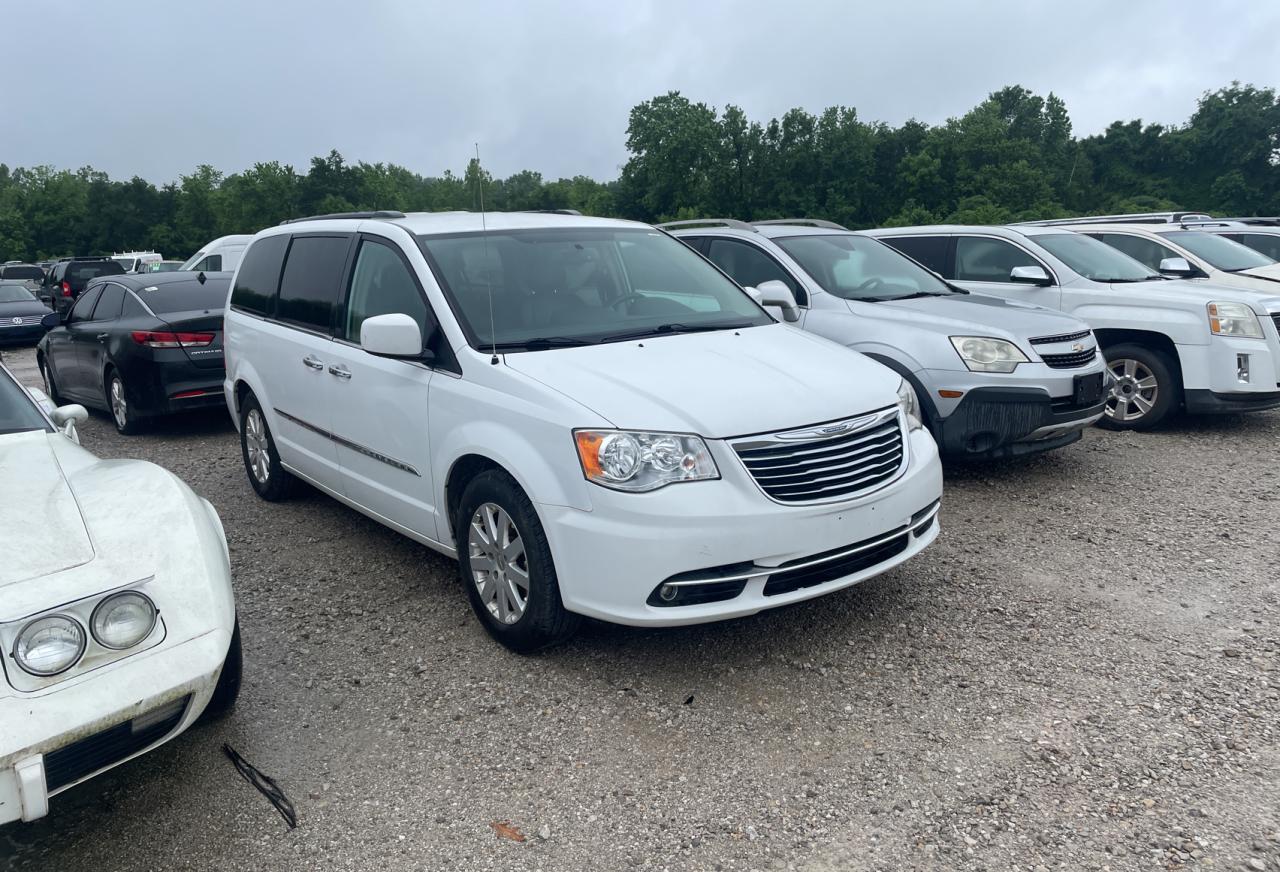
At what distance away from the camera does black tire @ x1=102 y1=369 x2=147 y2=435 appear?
337 inches

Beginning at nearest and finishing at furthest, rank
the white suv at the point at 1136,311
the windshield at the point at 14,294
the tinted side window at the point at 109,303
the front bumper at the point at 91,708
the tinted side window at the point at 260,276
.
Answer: the front bumper at the point at 91,708 → the tinted side window at the point at 260,276 → the white suv at the point at 1136,311 → the tinted side window at the point at 109,303 → the windshield at the point at 14,294

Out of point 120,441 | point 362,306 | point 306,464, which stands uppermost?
point 362,306

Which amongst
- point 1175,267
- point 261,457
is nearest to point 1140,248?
point 1175,267

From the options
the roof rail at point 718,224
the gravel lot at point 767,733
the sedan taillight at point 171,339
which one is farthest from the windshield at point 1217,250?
the sedan taillight at point 171,339

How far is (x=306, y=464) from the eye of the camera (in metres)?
5.43

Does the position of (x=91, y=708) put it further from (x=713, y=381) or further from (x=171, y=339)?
(x=171, y=339)

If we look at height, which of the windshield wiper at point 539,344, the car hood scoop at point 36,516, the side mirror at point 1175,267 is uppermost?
the side mirror at point 1175,267

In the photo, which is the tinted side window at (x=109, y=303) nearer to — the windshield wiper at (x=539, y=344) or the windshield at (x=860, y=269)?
the windshield at (x=860, y=269)

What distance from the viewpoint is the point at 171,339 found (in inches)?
325

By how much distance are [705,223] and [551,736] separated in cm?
574

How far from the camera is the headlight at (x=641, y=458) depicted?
3.39 meters

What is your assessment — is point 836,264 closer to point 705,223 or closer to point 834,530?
point 705,223

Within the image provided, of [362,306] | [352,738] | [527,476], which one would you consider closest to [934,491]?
[527,476]

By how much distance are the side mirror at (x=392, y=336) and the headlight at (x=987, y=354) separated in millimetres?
3642
